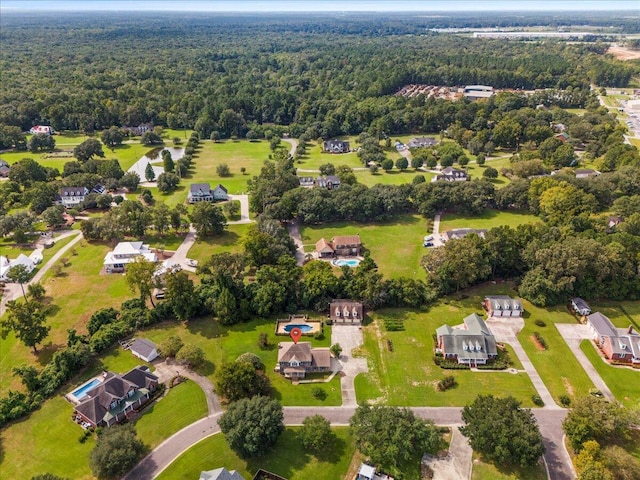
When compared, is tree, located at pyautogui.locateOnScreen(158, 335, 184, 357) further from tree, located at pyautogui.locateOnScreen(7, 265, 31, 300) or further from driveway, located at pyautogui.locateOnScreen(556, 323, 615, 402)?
driveway, located at pyautogui.locateOnScreen(556, 323, 615, 402)

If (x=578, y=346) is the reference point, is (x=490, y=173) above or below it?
above

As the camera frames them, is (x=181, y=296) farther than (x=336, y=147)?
No

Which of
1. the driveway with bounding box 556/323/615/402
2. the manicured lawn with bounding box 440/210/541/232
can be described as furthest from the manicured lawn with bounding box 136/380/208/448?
the manicured lawn with bounding box 440/210/541/232

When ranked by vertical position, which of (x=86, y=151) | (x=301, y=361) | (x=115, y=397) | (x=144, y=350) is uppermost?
(x=86, y=151)

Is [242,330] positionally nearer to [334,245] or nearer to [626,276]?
[334,245]

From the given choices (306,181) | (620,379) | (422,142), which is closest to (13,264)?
(306,181)

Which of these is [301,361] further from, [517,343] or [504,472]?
[517,343]
